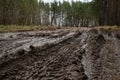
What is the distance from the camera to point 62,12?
239 ft

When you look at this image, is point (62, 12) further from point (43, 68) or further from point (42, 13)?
point (43, 68)

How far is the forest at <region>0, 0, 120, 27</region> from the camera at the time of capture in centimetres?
3228

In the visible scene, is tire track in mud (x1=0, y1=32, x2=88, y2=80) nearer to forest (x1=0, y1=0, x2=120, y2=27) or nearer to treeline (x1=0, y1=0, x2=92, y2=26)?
forest (x1=0, y1=0, x2=120, y2=27)

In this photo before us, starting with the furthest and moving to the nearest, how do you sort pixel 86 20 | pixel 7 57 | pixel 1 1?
1. pixel 86 20
2. pixel 1 1
3. pixel 7 57

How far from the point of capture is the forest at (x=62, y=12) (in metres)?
32.3

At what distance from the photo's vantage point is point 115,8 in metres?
30.4

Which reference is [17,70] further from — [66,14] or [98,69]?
[66,14]

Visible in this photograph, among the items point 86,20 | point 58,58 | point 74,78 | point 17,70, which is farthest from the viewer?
point 86,20

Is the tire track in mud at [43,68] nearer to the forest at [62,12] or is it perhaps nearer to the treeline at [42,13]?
the forest at [62,12]

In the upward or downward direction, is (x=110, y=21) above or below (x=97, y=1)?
below

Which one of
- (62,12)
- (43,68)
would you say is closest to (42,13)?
(62,12)

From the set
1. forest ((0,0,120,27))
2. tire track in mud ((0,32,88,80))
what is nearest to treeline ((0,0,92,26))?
forest ((0,0,120,27))

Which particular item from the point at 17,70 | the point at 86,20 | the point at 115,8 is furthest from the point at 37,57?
the point at 86,20

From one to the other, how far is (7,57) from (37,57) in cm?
75
